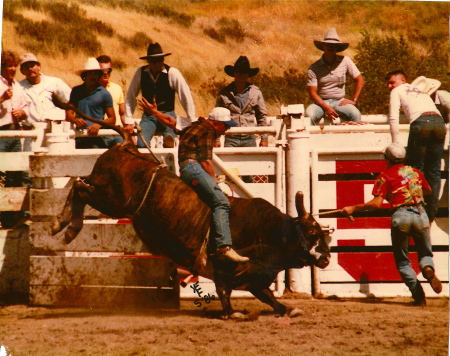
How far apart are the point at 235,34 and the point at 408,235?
4882 millimetres

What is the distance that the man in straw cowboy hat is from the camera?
718 centimetres

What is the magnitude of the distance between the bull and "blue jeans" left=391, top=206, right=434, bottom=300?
0.79 metres

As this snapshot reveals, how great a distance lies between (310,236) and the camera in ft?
22.0

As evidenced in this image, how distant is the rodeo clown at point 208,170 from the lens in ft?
21.6

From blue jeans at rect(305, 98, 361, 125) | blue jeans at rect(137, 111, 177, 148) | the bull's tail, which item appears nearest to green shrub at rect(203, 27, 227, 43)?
blue jeans at rect(305, 98, 361, 125)

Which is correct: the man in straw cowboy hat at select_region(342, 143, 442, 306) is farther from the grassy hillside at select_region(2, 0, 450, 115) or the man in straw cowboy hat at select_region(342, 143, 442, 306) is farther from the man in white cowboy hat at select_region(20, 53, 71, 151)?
the man in white cowboy hat at select_region(20, 53, 71, 151)

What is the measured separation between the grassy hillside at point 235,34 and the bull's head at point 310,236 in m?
2.61

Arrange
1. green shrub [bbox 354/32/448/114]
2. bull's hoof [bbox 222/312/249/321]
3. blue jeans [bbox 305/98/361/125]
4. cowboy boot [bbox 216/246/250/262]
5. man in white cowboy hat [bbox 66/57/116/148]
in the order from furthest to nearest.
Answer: green shrub [bbox 354/32/448/114] → blue jeans [bbox 305/98/361/125] → man in white cowboy hat [bbox 66/57/116/148] → bull's hoof [bbox 222/312/249/321] → cowboy boot [bbox 216/246/250/262]

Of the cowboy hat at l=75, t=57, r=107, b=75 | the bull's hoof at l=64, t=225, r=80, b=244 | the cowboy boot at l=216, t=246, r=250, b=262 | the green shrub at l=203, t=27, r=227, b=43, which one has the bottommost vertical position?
the cowboy boot at l=216, t=246, r=250, b=262

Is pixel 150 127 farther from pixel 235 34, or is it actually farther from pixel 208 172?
pixel 235 34

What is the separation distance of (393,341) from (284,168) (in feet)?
7.12

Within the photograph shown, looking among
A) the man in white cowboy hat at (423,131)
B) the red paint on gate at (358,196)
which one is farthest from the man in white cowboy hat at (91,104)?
the man in white cowboy hat at (423,131)

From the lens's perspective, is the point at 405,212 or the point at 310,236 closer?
the point at 310,236

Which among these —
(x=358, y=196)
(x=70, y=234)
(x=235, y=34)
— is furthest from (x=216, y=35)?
(x=70, y=234)
